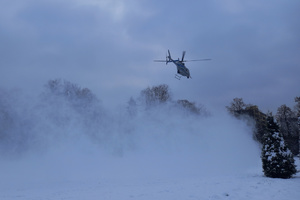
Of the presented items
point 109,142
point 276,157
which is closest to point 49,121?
point 109,142

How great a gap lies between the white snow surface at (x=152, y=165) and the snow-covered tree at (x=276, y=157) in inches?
27.1

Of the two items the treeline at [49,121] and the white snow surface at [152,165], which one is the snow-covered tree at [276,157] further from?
the treeline at [49,121]

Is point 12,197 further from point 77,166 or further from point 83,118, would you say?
point 83,118

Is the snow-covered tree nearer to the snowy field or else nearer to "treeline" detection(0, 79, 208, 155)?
the snowy field

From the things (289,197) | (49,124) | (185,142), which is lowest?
(289,197)

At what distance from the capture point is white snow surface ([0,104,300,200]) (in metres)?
11.6

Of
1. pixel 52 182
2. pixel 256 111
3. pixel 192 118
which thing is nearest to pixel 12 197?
pixel 52 182

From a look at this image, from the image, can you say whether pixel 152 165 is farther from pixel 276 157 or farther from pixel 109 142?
pixel 276 157

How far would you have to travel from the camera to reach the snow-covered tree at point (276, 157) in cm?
1470

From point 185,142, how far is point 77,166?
36.2 feet

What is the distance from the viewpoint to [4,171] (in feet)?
64.6

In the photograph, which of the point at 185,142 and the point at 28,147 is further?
the point at 185,142

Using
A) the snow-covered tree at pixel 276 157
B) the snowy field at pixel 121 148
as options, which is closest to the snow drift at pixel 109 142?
the snowy field at pixel 121 148

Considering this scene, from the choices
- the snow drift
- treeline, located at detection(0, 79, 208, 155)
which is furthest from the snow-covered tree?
treeline, located at detection(0, 79, 208, 155)
